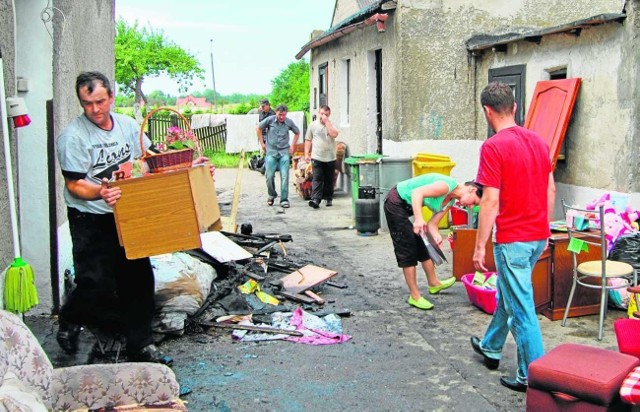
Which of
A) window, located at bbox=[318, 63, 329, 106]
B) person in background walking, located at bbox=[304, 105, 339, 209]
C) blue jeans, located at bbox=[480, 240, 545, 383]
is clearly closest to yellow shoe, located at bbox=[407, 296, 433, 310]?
blue jeans, located at bbox=[480, 240, 545, 383]

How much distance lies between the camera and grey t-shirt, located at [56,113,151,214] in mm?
4750

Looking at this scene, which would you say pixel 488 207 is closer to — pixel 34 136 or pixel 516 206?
pixel 516 206

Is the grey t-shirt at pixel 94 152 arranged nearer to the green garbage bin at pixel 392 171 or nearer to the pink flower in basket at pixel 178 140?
the pink flower in basket at pixel 178 140

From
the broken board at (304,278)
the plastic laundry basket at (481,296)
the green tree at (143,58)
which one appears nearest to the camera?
the plastic laundry basket at (481,296)

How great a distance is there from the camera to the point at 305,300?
275 inches

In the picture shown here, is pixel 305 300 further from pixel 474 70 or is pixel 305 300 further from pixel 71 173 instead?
pixel 474 70

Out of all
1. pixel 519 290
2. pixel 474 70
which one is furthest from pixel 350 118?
pixel 519 290

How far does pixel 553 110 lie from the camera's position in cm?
894

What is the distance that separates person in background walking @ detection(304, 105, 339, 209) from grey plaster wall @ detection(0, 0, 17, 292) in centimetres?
799

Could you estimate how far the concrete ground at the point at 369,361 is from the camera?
4.82 metres

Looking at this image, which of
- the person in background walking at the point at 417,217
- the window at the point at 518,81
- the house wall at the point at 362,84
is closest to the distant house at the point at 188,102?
the house wall at the point at 362,84

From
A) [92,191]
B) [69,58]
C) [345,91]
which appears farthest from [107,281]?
[345,91]

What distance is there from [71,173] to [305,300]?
290 centimetres

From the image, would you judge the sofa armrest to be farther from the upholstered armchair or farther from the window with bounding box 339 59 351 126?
the window with bounding box 339 59 351 126
